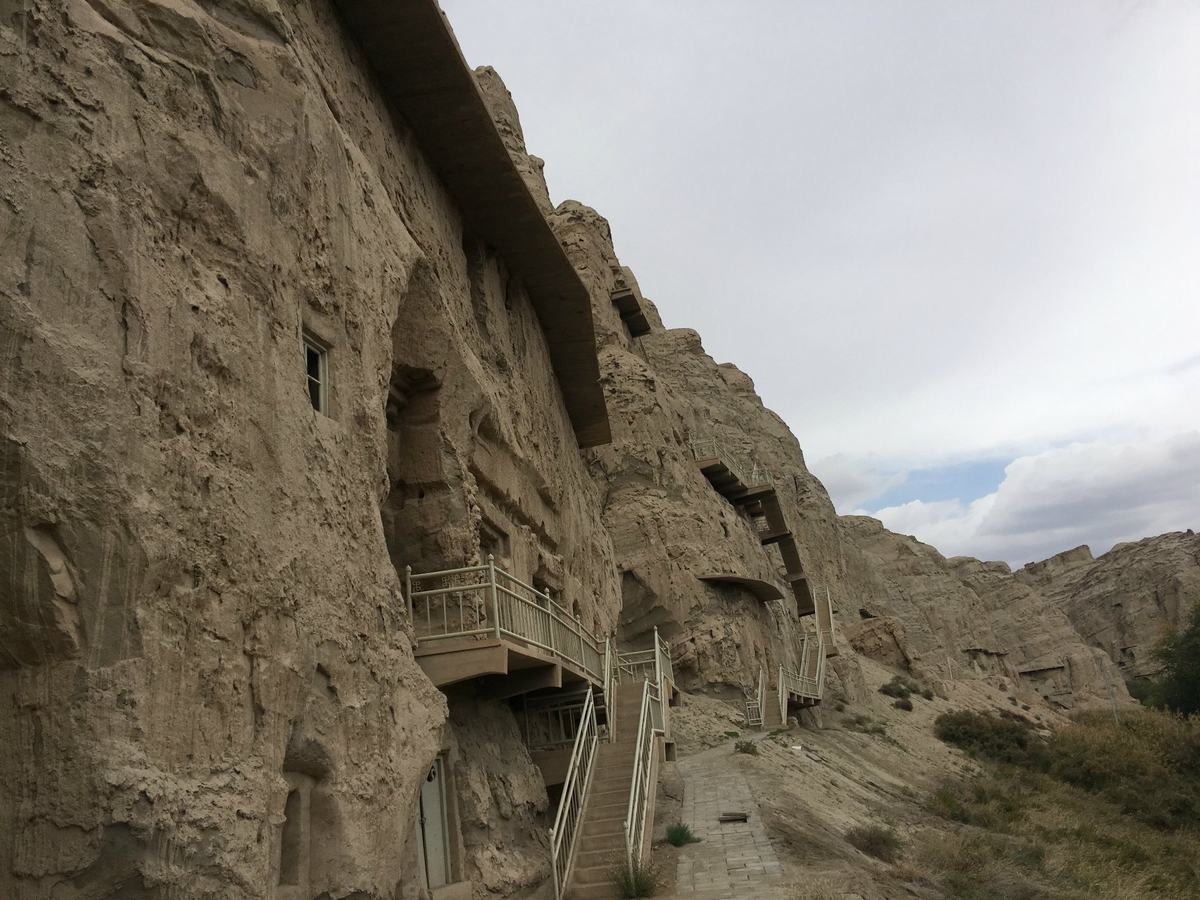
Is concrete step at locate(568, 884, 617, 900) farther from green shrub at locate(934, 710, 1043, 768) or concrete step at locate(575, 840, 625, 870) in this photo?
green shrub at locate(934, 710, 1043, 768)

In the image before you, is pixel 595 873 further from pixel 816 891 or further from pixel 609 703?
pixel 609 703

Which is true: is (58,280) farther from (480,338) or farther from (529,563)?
(529,563)

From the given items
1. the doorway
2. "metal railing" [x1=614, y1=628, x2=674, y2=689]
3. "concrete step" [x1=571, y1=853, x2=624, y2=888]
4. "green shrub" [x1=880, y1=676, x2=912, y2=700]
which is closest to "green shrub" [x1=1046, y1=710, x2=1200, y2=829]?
"green shrub" [x1=880, y1=676, x2=912, y2=700]

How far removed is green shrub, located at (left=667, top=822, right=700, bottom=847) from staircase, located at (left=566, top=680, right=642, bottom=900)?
1.00 metres

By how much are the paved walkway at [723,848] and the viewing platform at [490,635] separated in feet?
8.86

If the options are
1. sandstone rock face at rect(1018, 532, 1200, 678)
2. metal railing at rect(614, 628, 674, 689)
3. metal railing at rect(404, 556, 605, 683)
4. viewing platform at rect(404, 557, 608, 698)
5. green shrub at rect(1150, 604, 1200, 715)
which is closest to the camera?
viewing platform at rect(404, 557, 608, 698)

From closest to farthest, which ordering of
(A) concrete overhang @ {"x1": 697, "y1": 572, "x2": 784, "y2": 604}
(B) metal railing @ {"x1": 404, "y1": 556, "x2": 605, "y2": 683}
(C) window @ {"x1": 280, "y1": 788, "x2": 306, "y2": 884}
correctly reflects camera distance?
(C) window @ {"x1": 280, "y1": 788, "x2": 306, "y2": 884} → (B) metal railing @ {"x1": 404, "y1": 556, "x2": 605, "y2": 683} → (A) concrete overhang @ {"x1": 697, "y1": 572, "x2": 784, "y2": 604}

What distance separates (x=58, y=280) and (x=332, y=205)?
12.4 feet

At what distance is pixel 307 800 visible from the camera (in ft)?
24.4

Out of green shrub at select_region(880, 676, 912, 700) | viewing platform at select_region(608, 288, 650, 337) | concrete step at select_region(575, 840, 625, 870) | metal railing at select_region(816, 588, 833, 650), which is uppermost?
viewing platform at select_region(608, 288, 650, 337)

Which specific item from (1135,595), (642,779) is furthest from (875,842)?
(1135,595)

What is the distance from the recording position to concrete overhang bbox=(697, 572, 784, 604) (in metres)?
30.3

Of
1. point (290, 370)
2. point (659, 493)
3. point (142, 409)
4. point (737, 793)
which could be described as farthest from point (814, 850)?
point (659, 493)

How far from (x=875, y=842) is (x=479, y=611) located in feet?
24.6
